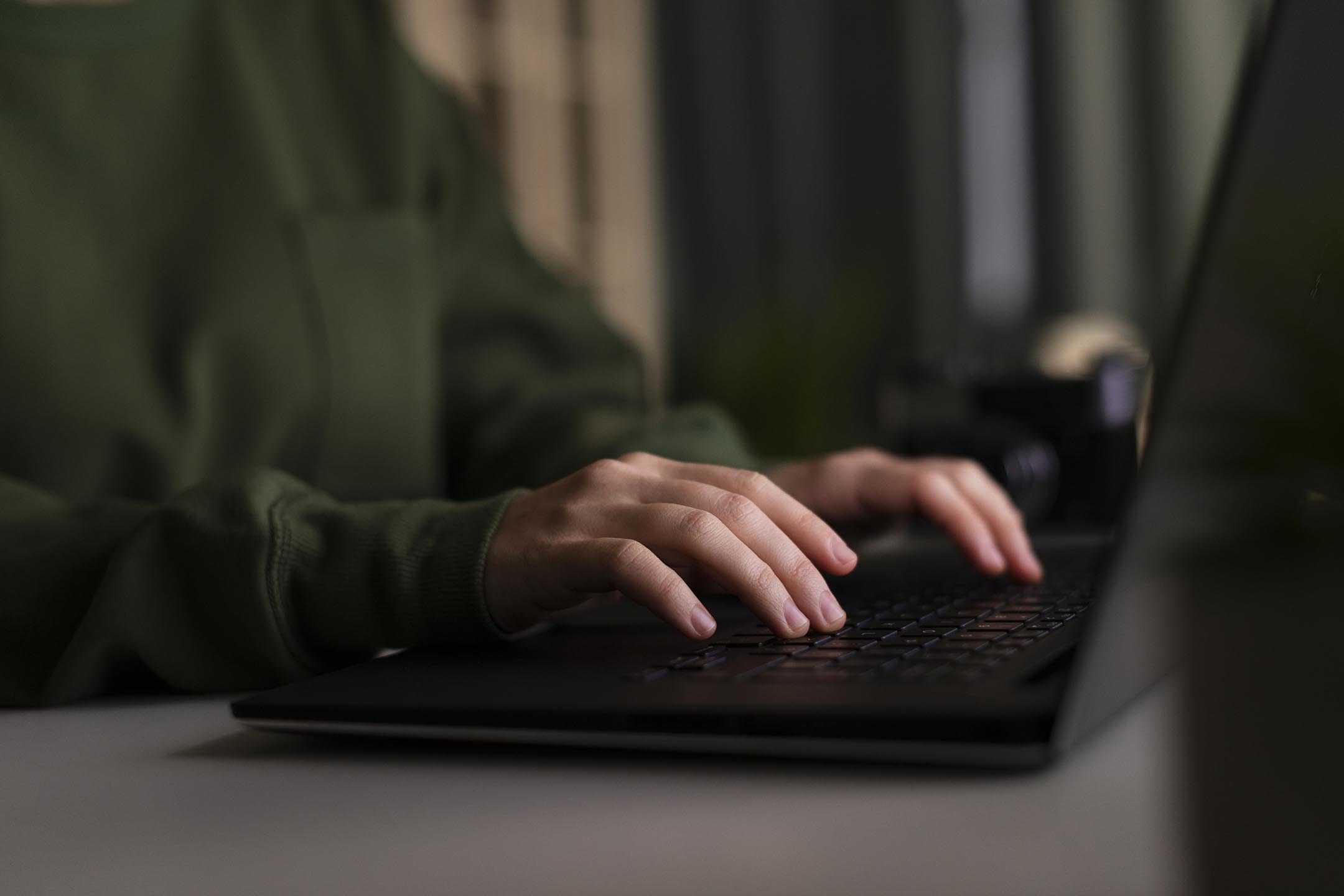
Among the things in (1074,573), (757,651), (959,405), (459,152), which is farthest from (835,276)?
(757,651)

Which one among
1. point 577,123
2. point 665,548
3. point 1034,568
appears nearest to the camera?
point 665,548

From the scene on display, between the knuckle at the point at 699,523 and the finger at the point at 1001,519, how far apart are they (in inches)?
10.3

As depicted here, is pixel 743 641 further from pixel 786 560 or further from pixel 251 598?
pixel 251 598

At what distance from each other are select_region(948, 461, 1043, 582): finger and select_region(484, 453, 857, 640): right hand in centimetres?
19

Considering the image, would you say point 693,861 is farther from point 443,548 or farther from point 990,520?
point 990,520

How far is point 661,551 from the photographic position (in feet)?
1.84

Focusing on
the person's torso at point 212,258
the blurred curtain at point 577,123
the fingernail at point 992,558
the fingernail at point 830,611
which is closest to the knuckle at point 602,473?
the fingernail at point 830,611

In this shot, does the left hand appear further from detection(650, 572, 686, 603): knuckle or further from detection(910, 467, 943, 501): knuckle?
detection(650, 572, 686, 603): knuckle

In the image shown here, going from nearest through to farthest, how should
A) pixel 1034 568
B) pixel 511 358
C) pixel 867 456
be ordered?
pixel 1034 568
pixel 867 456
pixel 511 358

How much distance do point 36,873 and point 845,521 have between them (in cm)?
62

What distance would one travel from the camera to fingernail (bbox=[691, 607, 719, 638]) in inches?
20.6

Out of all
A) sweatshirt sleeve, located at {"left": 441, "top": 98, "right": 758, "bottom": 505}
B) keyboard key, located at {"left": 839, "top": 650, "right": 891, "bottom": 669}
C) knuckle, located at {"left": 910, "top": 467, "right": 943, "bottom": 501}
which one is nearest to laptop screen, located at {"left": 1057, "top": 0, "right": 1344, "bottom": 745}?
keyboard key, located at {"left": 839, "top": 650, "right": 891, "bottom": 669}

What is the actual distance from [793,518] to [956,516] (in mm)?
233

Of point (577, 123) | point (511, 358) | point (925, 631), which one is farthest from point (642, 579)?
point (577, 123)
